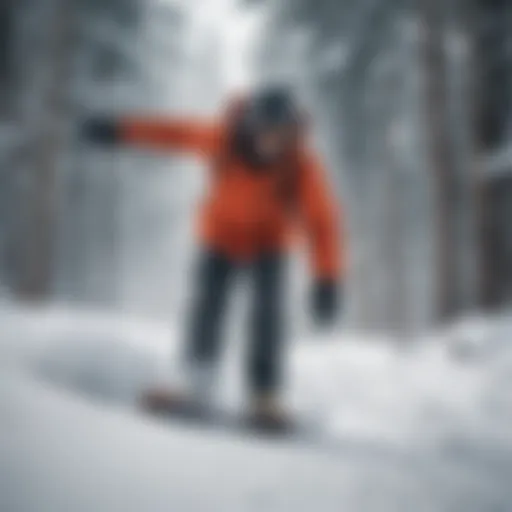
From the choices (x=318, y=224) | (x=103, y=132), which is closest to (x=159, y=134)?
(x=103, y=132)

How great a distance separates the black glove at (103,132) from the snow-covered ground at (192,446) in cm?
61

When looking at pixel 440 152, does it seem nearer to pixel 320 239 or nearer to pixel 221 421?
pixel 320 239

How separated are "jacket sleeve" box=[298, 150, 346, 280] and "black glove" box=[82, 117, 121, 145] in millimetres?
552

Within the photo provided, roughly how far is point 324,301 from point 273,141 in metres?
0.47

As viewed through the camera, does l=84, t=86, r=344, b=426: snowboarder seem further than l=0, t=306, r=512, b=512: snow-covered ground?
Yes

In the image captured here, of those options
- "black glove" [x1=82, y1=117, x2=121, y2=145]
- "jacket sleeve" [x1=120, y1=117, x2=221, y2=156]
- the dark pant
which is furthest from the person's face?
"black glove" [x1=82, y1=117, x2=121, y2=145]

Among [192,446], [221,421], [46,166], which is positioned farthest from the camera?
[46,166]

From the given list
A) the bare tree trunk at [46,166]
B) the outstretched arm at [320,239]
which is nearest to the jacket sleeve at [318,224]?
the outstretched arm at [320,239]

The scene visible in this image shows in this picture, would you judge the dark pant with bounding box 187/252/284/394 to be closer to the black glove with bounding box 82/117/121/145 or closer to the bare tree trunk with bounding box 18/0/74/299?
the black glove with bounding box 82/117/121/145

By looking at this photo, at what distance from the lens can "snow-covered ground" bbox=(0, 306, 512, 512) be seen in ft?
5.08

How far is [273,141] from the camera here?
6.68ft

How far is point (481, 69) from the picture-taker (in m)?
3.83

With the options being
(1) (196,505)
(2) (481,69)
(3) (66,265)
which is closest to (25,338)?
(1) (196,505)

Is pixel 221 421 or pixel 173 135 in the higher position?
pixel 173 135
